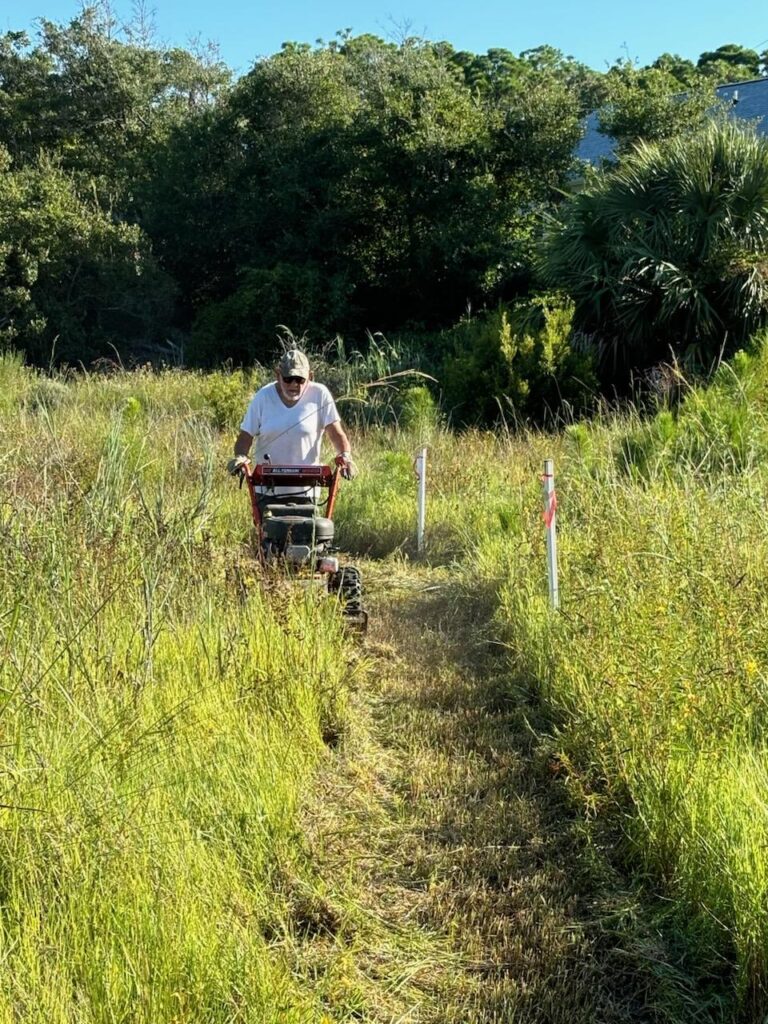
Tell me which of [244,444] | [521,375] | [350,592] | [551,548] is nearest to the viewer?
[551,548]

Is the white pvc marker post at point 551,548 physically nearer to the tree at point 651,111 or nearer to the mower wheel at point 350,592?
the mower wheel at point 350,592

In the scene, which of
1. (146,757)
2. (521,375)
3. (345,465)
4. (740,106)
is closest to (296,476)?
(345,465)

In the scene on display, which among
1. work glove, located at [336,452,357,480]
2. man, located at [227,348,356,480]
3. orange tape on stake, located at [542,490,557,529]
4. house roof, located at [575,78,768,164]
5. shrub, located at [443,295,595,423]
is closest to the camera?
orange tape on stake, located at [542,490,557,529]

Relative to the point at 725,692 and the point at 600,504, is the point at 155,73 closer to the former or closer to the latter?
the point at 600,504

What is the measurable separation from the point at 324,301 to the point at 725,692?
1687cm

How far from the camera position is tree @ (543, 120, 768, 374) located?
12742 millimetres

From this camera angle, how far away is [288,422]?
19.7 feet

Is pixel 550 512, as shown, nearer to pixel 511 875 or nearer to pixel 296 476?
pixel 296 476

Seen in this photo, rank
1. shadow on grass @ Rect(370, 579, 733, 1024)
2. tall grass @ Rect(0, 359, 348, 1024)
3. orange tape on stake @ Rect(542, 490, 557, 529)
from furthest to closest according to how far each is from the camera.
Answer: orange tape on stake @ Rect(542, 490, 557, 529), shadow on grass @ Rect(370, 579, 733, 1024), tall grass @ Rect(0, 359, 348, 1024)

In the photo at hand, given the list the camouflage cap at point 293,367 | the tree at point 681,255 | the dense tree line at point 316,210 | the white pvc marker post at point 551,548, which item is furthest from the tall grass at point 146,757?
the dense tree line at point 316,210

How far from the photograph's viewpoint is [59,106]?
27031 mm

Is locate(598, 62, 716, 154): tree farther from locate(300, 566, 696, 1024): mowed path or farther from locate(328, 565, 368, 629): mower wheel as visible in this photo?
locate(300, 566, 696, 1024): mowed path

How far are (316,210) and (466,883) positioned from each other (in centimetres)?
1900

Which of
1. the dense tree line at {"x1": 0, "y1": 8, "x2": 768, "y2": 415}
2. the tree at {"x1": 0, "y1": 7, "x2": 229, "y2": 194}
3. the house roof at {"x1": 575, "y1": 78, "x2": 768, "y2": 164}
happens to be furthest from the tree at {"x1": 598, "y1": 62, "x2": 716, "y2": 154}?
the tree at {"x1": 0, "y1": 7, "x2": 229, "y2": 194}
